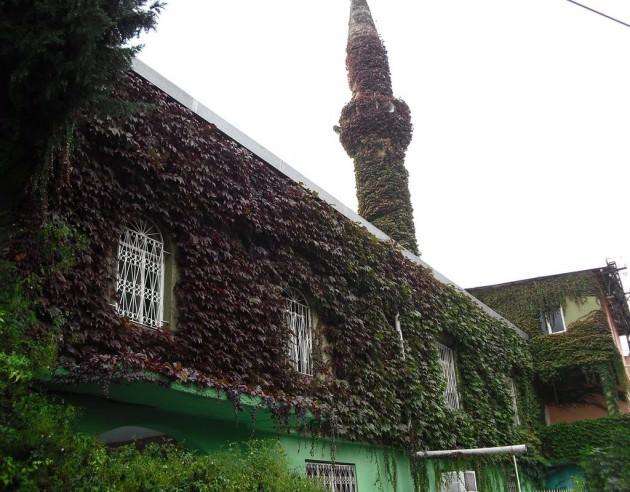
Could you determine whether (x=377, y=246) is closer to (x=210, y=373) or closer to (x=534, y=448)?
(x=210, y=373)

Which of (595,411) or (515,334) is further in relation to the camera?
(595,411)

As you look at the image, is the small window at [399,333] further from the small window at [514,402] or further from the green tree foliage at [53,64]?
the green tree foliage at [53,64]

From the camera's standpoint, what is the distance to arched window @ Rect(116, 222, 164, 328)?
695 cm

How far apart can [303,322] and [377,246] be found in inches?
101

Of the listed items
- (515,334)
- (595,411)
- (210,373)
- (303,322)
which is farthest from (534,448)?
(210,373)

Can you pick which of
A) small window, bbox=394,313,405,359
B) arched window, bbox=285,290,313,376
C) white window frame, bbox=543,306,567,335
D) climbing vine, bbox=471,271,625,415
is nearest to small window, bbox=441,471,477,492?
small window, bbox=394,313,405,359

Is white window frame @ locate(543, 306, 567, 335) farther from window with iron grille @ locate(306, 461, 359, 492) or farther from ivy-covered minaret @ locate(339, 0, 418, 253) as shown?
window with iron grille @ locate(306, 461, 359, 492)

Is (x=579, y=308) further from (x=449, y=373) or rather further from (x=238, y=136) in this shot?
(x=238, y=136)

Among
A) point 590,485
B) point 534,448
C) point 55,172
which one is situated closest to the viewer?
point 55,172

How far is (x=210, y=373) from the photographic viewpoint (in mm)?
7195

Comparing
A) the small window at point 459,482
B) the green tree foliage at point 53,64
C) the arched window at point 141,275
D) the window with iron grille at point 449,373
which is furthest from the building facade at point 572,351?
the green tree foliage at point 53,64

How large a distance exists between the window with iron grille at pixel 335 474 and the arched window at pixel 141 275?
3.06 m

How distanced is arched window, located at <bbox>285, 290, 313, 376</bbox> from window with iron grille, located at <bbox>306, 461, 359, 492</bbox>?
127 centimetres

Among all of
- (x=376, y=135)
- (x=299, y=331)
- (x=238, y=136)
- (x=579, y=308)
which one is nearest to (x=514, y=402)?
(x=579, y=308)
